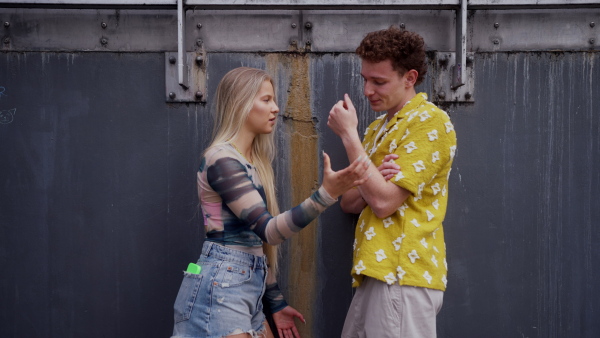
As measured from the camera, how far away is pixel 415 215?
2137 millimetres

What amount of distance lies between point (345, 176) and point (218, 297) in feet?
2.30

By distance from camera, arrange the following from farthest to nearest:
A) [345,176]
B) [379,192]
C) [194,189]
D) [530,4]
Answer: [194,189] < [530,4] < [379,192] < [345,176]

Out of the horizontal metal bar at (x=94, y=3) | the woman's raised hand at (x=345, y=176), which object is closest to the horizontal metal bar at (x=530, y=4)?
the woman's raised hand at (x=345, y=176)

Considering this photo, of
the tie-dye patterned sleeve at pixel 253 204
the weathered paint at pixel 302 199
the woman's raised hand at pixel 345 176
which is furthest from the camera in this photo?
the weathered paint at pixel 302 199

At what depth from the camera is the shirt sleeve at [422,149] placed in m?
2.05

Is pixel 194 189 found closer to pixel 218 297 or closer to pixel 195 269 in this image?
pixel 195 269

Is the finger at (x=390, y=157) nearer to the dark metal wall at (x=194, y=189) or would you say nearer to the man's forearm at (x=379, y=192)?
the man's forearm at (x=379, y=192)

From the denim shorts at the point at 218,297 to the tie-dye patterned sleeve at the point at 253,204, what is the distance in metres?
0.19

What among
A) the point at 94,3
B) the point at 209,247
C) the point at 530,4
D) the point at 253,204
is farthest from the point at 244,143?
the point at 530,4

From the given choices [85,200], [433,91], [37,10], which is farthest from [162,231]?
[433,91]

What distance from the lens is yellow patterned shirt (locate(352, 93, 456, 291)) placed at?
6.80ft

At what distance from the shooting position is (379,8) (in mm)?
2762

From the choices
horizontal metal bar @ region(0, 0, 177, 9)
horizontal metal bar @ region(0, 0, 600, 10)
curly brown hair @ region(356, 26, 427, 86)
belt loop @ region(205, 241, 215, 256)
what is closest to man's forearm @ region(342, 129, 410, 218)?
curly brown hair @ region(356, 26, 427, 86)

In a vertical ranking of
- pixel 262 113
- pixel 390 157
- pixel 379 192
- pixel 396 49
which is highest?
pixel 396 49
